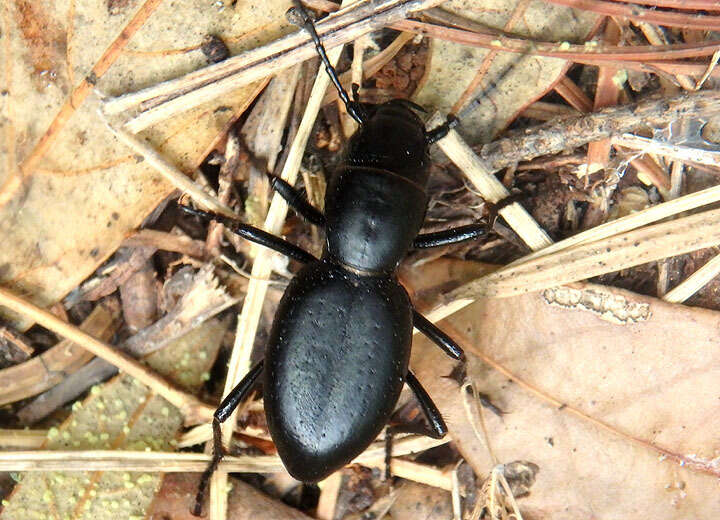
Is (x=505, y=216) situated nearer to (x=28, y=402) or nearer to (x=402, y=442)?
(x=402, y=442)

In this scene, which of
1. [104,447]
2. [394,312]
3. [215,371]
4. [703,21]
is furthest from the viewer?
[215,371]

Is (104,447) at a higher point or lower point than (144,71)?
lower

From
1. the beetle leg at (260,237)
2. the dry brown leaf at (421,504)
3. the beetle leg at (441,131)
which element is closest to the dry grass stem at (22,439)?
the beetle leg at (260,237)

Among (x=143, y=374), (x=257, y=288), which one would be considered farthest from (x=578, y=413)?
(x=143, y=374)

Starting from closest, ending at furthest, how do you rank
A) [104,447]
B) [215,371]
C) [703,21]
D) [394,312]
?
[703,21], [394,312], [104,447], [215,371]

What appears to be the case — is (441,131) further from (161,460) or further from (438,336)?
(161,460)

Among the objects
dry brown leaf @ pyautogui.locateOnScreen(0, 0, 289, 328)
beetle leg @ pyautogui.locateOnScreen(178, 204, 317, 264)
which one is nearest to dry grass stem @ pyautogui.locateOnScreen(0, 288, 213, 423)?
dry brown leaf @ pyautogui.locateOnScreen(0, 0, 289, 328)

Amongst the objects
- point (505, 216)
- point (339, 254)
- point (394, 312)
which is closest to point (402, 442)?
point (394, 312)

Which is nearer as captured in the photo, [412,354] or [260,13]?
[260,13]
